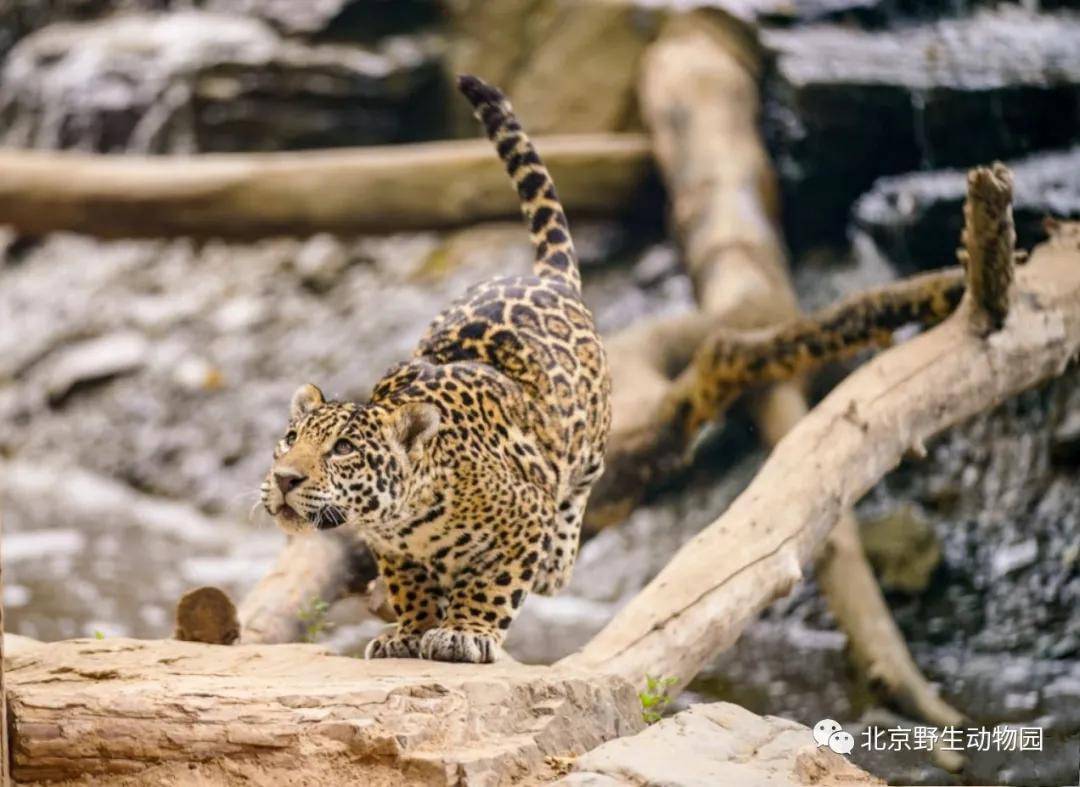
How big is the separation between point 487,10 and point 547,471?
602 centimetres

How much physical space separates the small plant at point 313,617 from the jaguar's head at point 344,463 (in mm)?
1251

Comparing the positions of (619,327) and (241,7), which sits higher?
(241,7)

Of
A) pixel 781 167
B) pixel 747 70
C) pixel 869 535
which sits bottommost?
pixel 869 535

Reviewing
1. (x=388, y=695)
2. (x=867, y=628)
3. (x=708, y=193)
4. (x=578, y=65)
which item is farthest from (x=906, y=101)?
(x=388, y=695)

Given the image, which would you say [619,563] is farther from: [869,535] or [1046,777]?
[1046,777]

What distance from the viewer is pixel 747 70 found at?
28.1 ft

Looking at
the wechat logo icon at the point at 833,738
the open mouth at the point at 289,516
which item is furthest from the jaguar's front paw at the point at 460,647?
the wechat logo icon at the point at 833,738

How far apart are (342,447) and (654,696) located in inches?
46.6

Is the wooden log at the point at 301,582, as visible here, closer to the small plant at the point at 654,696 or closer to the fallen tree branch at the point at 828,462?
the fallen tree branch at the point at 828,462

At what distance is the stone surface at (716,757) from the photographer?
10.5ft

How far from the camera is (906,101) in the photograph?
7816 mm

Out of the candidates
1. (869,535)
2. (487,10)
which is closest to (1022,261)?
(869,535)

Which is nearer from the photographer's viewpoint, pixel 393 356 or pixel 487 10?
pixel 393 356

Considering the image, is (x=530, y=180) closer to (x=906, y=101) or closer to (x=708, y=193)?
(x=708, y=193)
